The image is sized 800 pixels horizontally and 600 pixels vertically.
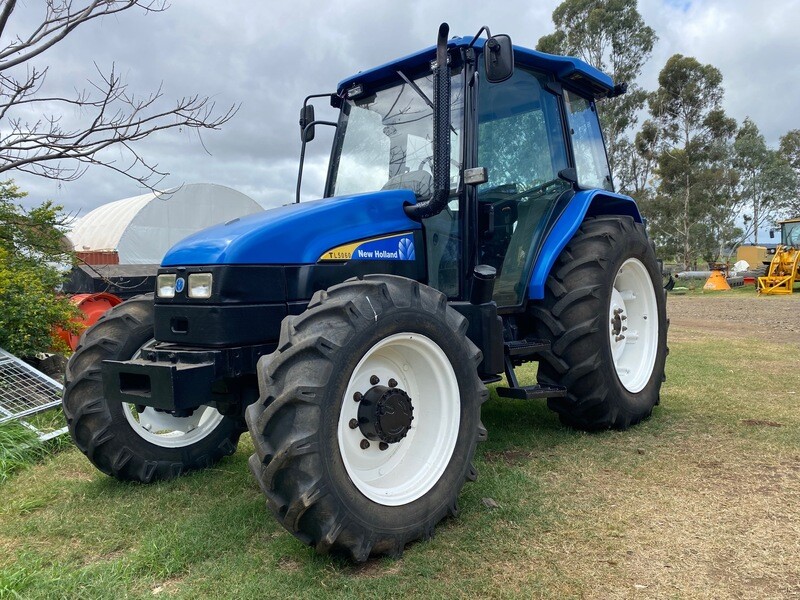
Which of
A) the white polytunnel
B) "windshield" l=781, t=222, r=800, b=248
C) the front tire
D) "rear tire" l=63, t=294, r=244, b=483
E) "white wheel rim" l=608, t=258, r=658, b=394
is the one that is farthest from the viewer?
"windshield" l=781, t=222, r=800, b=248

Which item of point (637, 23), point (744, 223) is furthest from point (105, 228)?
point (744, 223)

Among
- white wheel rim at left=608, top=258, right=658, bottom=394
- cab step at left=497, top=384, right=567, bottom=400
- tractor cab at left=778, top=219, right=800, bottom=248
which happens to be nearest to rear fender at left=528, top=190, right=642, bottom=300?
white wheel rim at left=608, top=258, right=658, bottom=394

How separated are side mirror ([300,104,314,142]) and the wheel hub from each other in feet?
7.56

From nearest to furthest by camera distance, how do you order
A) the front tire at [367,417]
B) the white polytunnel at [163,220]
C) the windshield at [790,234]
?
the front tire at [367,417]
the white polytunnel at [163,220]
the windshield at [790,234]

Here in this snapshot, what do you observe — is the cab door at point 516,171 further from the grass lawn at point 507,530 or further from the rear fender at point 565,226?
the grass lawn at point 507,530

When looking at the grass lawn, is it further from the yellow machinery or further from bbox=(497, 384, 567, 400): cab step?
the yellow machinery

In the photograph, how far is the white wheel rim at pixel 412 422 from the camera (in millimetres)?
2781

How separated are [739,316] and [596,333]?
1094cm

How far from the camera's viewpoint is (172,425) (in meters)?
3.78

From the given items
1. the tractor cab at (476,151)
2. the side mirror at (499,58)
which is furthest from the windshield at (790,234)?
the side mirror at (499,58)

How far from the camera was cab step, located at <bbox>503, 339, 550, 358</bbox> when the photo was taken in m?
3.90

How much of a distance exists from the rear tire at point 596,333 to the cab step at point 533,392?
0.31ft

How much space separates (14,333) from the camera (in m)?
5.79

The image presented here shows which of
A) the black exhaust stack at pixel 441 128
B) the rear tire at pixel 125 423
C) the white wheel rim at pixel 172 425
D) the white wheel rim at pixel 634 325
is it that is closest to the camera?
the black exhaust stack at pixel 441 128
